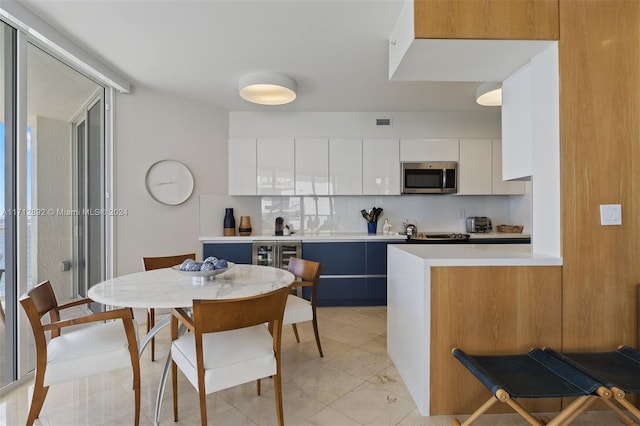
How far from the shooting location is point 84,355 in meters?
1.54

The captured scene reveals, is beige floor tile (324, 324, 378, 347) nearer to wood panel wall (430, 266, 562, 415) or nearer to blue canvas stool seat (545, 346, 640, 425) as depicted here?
wood panel wall (430, 266, 562, 415)

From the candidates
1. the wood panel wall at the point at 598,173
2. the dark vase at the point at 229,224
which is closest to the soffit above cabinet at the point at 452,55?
the wood panel wall at the point at 598,173

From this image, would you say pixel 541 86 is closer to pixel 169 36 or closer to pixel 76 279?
pixel 169 36

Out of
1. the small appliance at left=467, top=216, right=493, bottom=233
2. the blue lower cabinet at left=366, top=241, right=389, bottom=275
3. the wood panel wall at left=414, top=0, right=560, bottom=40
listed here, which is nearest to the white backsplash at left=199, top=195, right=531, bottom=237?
the small appliance at left=467, top=216, right=493, bottom=233

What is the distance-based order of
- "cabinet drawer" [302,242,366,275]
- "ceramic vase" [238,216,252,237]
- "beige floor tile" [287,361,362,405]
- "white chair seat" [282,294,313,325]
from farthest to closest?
"ceramic vase" [238,216,252,237] < "cabinet drawer" [302,242,366,275] < "white chair seat" [282,294,313,325] < "beige floor tile" [287,361,362,405]

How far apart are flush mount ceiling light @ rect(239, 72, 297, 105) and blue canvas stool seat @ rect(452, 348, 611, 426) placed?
A: 241 centimetres

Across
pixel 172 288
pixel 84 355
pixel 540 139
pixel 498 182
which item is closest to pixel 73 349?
pixel 84 355

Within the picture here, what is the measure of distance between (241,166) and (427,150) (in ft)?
7.69

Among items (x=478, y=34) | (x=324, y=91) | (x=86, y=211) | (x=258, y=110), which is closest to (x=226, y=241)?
(x=86, y=211)

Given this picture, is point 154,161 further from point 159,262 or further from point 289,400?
point 289,400

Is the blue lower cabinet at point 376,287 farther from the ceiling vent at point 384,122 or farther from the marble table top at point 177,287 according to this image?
the ceiling vent at point 384,122

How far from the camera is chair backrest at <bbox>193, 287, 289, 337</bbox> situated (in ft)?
4.44

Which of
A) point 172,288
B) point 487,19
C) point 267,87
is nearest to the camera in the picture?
point 487,19

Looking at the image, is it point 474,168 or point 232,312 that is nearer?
point 232,312
